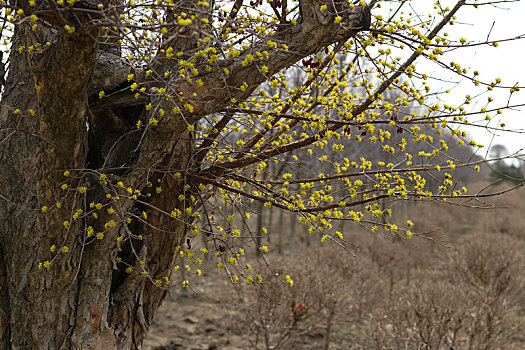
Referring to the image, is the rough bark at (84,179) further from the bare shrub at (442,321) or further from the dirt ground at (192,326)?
the dirt ground at (192,326)

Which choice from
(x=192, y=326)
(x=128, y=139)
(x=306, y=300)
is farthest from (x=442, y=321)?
(x=192, y=326)

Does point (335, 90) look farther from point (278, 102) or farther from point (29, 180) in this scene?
point (29, 180)

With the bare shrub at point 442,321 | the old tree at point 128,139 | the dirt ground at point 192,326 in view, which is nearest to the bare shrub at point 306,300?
the dirt ground at point 192,326

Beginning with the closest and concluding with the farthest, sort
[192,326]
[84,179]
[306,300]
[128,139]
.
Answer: [84,179] → [128,139] → [306,300] → [192,326]

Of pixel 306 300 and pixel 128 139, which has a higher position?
pixel 128 139

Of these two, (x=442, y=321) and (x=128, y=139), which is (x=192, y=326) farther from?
(x=128, y=139)

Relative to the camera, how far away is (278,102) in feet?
12.2

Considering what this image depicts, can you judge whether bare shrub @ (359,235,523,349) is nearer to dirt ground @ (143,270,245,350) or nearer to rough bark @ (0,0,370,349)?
dirt ground @ (143,270,245,350)

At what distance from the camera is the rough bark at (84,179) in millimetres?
2770

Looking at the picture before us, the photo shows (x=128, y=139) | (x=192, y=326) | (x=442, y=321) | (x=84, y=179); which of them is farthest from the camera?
(x=192, y=326)

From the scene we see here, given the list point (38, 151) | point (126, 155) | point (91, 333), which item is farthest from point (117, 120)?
point (91, 333)

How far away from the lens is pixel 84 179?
3.09 metres

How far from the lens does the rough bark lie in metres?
2.77

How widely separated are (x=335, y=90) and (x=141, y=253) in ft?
6.85
